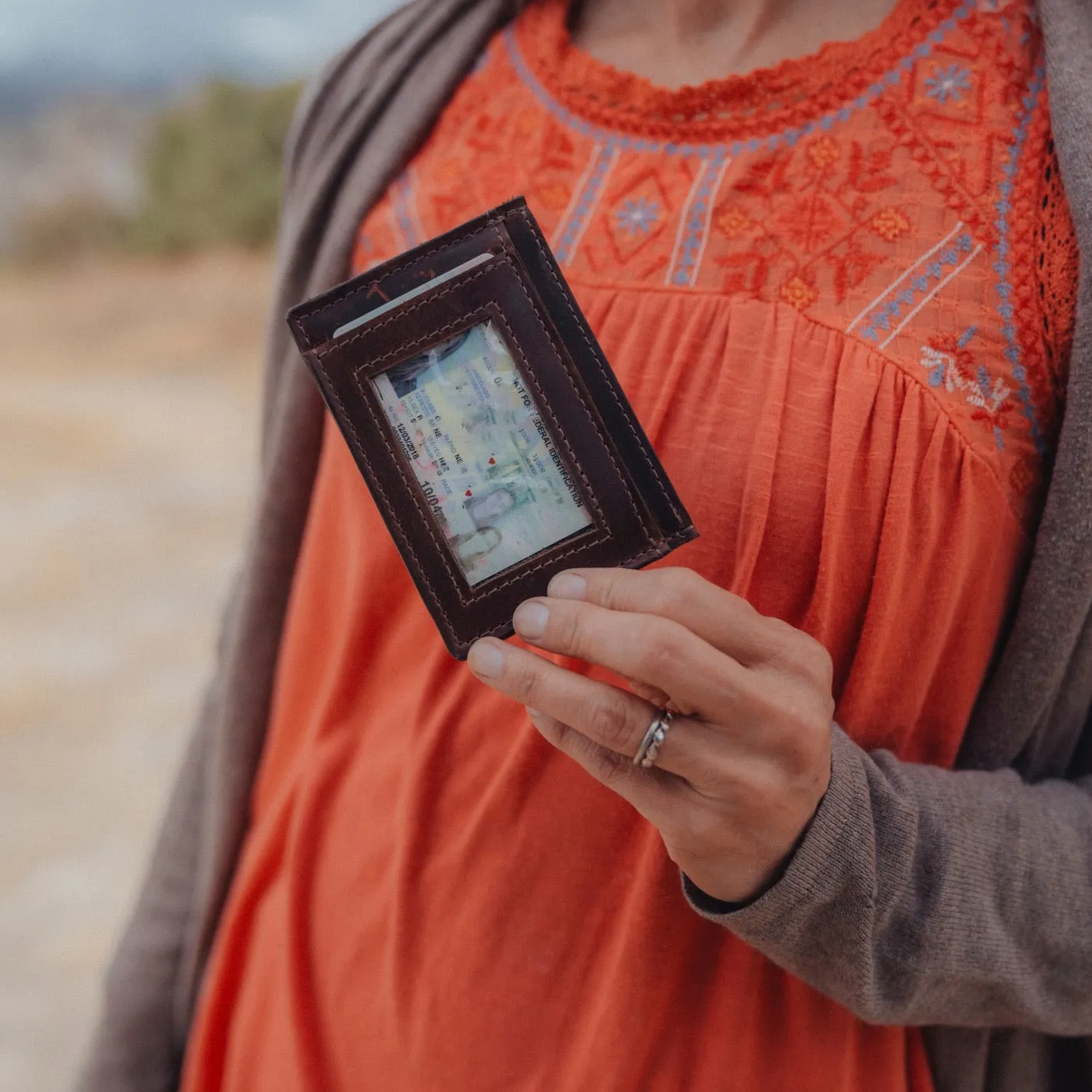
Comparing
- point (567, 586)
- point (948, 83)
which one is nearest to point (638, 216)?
point (948, 83)

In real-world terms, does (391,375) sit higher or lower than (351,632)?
higher

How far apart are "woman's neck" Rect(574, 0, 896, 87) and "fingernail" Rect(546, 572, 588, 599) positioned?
49cm

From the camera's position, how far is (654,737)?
61cm

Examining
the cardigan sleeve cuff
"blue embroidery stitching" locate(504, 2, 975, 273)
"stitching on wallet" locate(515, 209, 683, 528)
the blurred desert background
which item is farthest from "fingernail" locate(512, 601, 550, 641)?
the blurred desert background

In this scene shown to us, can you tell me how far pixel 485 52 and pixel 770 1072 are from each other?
97cm

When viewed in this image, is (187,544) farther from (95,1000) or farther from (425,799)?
(425,799)

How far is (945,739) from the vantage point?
0.81m

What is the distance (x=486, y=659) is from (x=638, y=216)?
16.5 inches

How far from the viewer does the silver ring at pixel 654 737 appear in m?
0.60

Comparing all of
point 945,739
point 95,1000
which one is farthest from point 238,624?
point 95,1000

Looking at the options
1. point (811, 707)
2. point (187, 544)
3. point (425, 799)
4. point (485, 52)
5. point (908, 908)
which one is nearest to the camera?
point (811, 707)

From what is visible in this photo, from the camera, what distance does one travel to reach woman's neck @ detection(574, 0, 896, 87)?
826mm

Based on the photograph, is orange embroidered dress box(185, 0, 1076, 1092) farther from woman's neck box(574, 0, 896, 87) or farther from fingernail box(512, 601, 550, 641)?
fingernail box(512, 601, 550, 641)

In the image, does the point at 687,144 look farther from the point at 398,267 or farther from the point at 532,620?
the point at 532,620
